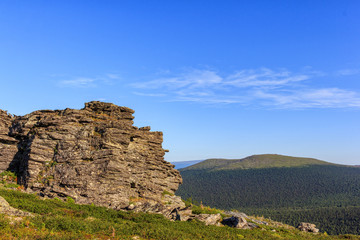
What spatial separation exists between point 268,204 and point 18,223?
172250mm

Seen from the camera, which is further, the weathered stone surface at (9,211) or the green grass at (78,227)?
the weathered stone surface at (9,211)

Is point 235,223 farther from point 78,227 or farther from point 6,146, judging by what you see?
point 6,146

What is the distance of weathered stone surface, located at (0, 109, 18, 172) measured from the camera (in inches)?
1436

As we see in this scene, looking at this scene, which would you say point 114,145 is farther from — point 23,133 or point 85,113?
point 23,133

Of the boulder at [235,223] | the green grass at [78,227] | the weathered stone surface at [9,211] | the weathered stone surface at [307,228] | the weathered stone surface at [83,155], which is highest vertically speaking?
the weathered stone surface at [83,155]

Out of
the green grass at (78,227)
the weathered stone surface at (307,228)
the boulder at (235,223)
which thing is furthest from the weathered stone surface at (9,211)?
the weathered stone surface at (307,228)

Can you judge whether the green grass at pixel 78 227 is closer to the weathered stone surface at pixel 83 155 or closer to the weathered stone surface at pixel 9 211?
the weathered stone surface at pixel 9 211

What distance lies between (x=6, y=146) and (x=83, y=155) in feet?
40.2

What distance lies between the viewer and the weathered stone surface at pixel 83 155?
33.0 meters

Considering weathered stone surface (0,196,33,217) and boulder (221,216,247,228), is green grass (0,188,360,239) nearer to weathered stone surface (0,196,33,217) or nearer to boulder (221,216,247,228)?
weathered stone surface (0,196,33,217)

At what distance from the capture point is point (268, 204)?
168 meters

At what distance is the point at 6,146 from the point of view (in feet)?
123

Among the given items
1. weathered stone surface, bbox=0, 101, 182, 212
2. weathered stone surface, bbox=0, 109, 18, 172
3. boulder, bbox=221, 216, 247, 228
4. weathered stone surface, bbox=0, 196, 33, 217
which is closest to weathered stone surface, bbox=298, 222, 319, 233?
boulder, bbox=221, 216, 247, 228

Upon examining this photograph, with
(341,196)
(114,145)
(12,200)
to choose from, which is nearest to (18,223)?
(12,200)
